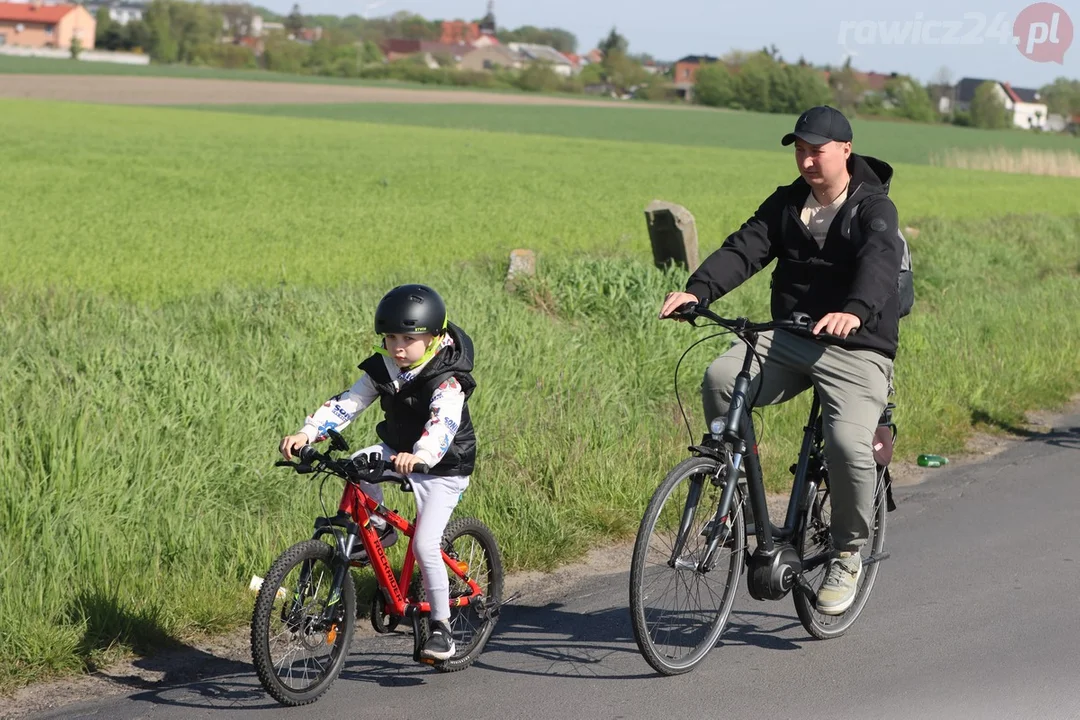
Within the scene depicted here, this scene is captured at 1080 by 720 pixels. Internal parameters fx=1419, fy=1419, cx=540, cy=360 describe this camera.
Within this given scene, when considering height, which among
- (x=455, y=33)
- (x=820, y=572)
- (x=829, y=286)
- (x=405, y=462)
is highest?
(x=455, y=33)

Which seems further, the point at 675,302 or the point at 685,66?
the point at 685,66

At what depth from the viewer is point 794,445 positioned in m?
8.92

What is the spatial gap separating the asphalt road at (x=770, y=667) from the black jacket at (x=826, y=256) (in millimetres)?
1191

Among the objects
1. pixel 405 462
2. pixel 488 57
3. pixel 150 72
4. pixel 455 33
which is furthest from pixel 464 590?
pixel 455 33

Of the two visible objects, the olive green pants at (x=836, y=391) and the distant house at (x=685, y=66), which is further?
the distant house at (x=685, y=66)

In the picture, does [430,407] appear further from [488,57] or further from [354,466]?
[488,57]

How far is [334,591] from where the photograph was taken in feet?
15.3

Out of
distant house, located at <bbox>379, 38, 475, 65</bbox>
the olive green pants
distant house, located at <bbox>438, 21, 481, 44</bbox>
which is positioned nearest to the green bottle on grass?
the olive green pants

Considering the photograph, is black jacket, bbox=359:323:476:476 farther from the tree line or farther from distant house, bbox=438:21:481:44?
distant house, bbox=438:21:481:44

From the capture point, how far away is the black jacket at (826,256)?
16.5 ft

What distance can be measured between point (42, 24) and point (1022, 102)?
113 meters

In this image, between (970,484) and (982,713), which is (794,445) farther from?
(982,713)

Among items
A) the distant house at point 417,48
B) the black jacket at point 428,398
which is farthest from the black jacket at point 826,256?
the distant house at point 417,48

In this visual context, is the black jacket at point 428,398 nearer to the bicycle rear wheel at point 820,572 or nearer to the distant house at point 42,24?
the bicycle rear wheel at point 820,572
